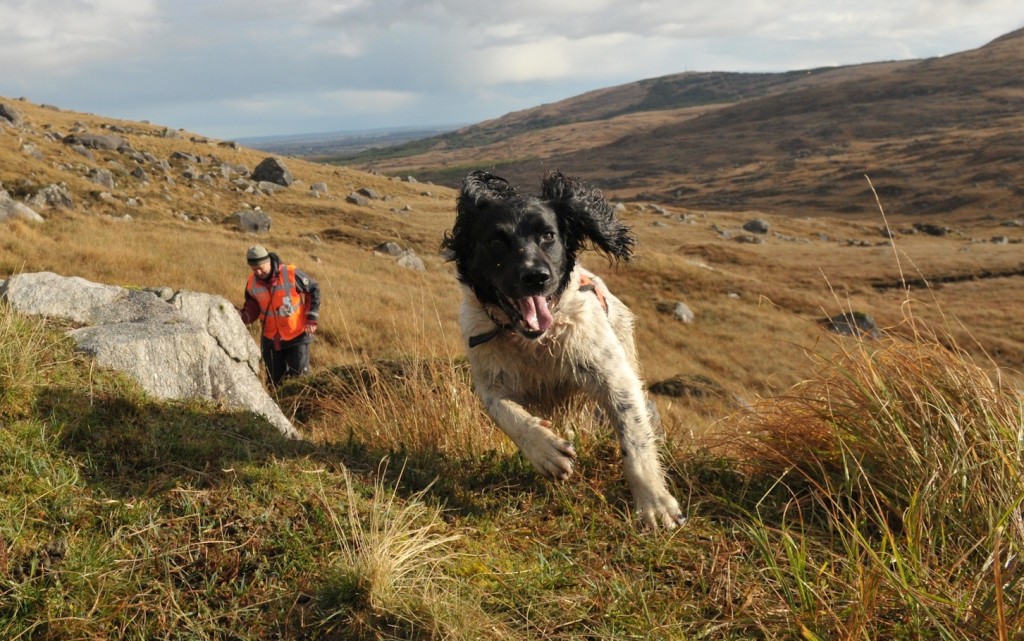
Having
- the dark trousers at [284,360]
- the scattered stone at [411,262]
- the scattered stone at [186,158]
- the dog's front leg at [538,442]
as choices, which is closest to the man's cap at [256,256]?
the dark trousers at [284,360]

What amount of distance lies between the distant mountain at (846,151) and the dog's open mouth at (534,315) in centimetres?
6304

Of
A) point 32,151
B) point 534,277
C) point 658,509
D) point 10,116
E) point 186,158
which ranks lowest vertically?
point 658,509

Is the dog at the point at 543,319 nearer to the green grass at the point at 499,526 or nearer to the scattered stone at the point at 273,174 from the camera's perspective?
the green grass at the point at 499,526

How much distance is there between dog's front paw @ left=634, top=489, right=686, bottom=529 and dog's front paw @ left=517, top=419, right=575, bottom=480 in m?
0.38

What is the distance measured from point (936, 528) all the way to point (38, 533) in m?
3.35

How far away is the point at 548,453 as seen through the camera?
11.3 feet

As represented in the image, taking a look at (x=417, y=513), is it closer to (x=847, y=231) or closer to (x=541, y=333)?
(x=541, y=333)

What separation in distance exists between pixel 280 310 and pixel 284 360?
79 centimetres

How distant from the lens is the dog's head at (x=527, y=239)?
4.05 metres

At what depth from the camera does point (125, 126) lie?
196 ft

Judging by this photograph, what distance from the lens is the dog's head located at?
405 cm

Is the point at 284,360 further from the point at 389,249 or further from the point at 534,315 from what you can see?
the point at 389,249

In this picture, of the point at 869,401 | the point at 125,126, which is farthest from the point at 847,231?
the point at 869,401

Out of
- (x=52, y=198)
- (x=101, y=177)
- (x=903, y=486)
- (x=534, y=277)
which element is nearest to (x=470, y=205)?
(x=534, y=277)
